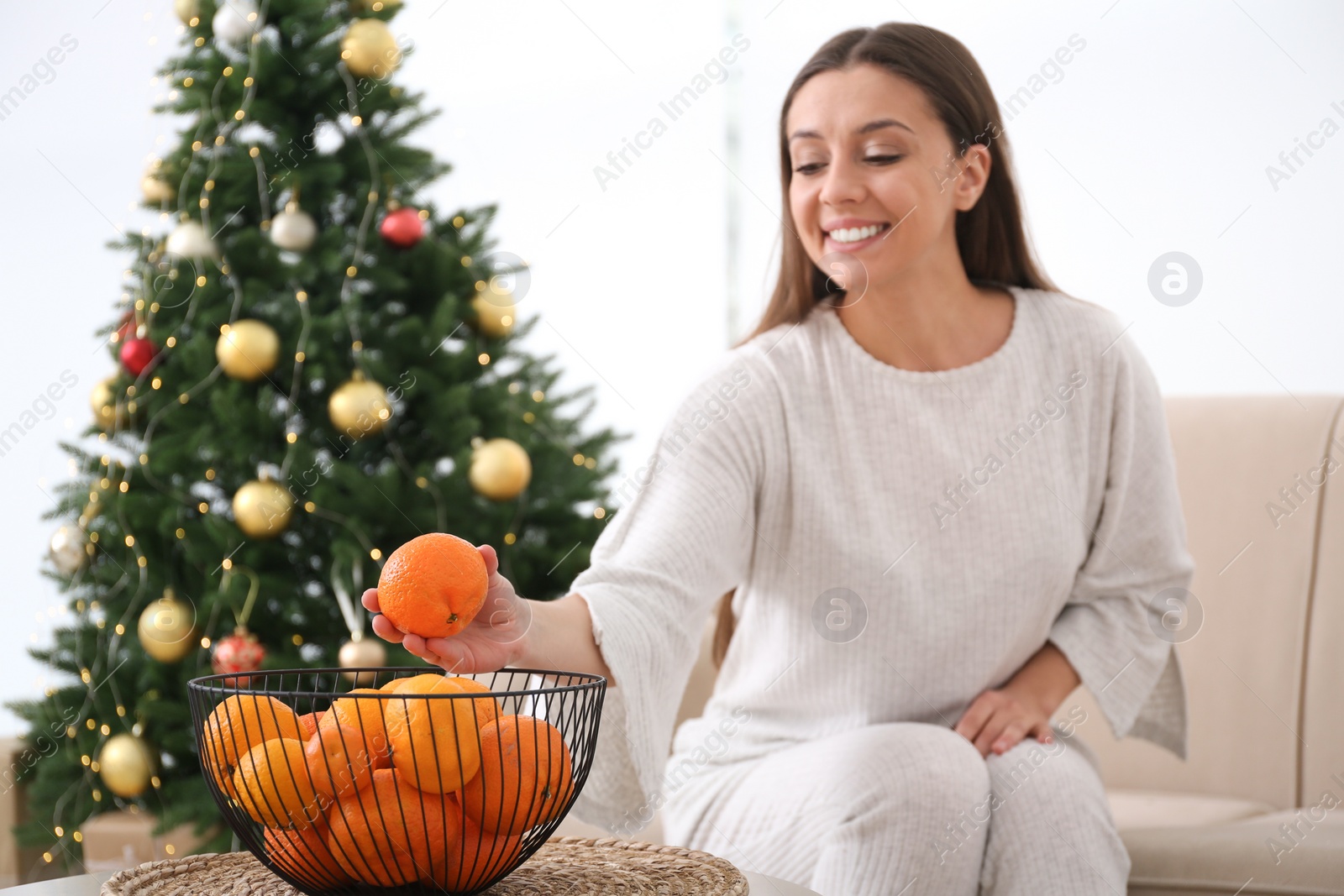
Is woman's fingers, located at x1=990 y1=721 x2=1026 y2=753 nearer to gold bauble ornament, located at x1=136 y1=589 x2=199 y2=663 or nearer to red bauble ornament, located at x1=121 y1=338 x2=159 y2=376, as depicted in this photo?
gold bauble ornament, located at x1=136 y1=589 x2=199 y2=663

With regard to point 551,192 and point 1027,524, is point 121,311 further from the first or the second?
point 1027,524

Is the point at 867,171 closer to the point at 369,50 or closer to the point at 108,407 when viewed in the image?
the point at 369,50

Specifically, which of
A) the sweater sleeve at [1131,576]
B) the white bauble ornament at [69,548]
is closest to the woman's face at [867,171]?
the sweater sleeve at [1131,576]

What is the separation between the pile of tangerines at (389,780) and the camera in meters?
0.61

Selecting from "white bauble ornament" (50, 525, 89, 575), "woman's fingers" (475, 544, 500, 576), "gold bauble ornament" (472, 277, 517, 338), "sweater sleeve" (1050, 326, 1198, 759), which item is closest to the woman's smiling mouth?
"sweater sleeve" (1050, 326, 1198, 759)

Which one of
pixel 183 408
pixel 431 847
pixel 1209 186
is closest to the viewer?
pixel 431 847

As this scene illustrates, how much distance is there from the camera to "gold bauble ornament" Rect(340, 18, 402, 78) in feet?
6.58

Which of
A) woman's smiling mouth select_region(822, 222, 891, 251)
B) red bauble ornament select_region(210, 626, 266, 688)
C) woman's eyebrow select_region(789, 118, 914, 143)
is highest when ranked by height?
woman's eyebrow select_region(789, 118, 914, 143)

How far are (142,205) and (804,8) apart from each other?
188cm

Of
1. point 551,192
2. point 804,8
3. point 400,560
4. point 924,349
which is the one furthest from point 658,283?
point 400,560

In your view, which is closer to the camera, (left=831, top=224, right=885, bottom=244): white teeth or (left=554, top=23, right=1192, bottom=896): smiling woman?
(left=554, top=23, right=1192, bottom=896): smiling woman

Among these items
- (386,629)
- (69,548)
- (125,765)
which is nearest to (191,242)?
(69,548)

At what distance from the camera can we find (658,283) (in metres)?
3.35

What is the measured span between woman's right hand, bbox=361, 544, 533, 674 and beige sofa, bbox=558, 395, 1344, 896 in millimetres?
719
